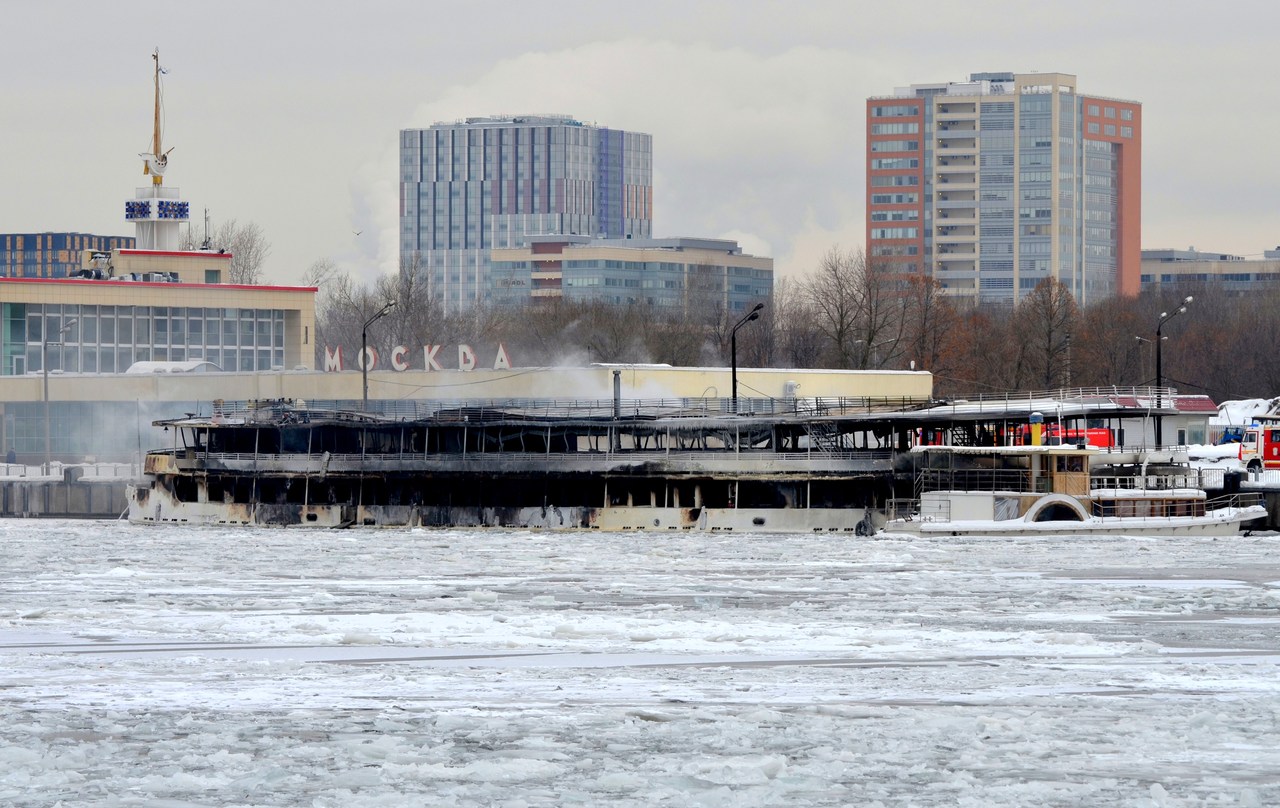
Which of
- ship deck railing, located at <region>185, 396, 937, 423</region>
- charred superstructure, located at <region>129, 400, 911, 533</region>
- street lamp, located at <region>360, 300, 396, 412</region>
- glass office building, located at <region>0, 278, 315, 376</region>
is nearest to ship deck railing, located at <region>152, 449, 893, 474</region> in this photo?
charred superstructure, located at <region>129, 400, 911, 533</region>

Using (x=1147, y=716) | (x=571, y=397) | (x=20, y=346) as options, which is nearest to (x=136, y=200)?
(x=20, y=346)

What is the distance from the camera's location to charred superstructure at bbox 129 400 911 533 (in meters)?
73.6

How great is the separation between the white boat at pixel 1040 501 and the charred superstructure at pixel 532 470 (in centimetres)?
315

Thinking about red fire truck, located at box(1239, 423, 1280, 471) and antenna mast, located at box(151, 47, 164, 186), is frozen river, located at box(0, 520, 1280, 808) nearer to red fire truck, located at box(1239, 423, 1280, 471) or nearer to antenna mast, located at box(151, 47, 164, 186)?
red fire truck, located at box(1239, 423, 1280, 471)

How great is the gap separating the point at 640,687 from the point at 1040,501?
40.4 meters

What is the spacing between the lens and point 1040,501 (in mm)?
67625

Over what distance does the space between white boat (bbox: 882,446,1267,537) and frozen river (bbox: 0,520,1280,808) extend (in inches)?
604

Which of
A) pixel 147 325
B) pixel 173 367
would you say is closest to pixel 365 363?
pixel 173 367

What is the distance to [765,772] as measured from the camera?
23594 mm

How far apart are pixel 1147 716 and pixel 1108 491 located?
43473 millimetres

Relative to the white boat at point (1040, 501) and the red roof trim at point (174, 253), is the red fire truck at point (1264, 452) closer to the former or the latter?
the white boat at point (1040, 501)

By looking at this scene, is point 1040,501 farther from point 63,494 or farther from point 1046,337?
point 1046,337

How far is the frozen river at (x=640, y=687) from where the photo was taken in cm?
2322

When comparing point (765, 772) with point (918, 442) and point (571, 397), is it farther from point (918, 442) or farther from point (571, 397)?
point (571, 397)
